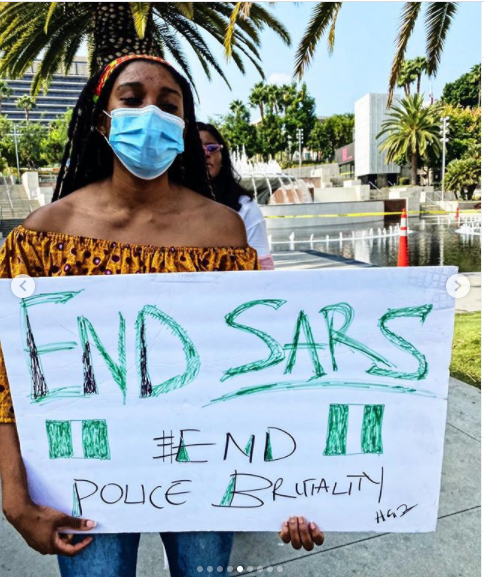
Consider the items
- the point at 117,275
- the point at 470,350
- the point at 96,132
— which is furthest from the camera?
the point at 470,350

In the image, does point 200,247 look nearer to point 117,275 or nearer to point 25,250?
point 117,275

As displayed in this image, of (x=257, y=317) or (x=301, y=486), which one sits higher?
(x=257, y=317)

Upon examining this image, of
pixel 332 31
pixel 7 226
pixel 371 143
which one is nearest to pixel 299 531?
pixel 332 31

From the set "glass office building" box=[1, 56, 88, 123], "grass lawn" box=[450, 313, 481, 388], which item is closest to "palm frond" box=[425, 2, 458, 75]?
"grass lawn" box=[450, 313, 481, 388]

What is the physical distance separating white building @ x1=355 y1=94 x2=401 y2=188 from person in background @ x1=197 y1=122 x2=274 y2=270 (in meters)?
54.5

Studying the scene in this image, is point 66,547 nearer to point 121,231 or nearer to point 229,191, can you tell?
point 121,231

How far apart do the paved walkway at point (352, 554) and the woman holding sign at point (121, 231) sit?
34.4 inches

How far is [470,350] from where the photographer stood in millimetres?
4707

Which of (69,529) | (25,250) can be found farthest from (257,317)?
(69,529)

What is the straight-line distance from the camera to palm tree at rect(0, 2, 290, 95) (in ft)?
24.3

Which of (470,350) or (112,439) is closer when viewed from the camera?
(112,439)

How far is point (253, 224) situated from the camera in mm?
3127

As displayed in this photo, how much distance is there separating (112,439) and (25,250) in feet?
1.76

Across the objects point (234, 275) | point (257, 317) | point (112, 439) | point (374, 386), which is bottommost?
point (112, 439)
